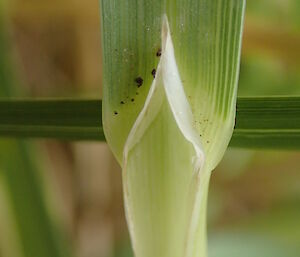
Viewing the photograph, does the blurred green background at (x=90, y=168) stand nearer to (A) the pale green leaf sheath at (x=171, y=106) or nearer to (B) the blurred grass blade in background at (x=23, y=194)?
(B) the blurred grass blade in background at (x=23, y=194)

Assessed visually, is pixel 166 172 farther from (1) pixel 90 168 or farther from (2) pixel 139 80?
(1) pixel 90 168

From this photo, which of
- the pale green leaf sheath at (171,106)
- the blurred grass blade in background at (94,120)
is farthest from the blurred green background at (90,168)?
the pale green leaf sheath at (171,106)

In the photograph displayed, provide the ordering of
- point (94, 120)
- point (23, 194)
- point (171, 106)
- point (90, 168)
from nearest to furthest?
point (171, 106), point (94, 120), point (23, 194), point (90, 168)

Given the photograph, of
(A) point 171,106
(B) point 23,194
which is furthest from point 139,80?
(B) point 23,194

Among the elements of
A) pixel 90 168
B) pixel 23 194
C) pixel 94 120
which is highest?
pixel 94 120

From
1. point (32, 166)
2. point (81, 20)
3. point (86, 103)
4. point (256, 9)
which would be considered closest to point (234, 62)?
point (86, 103)

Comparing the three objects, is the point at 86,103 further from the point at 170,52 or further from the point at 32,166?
the point at 32,166

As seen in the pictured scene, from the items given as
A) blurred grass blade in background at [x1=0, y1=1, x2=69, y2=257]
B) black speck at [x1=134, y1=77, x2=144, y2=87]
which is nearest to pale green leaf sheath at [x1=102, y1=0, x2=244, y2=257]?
black speck at [x1=134, y1=77, x2=144, y2=87]
